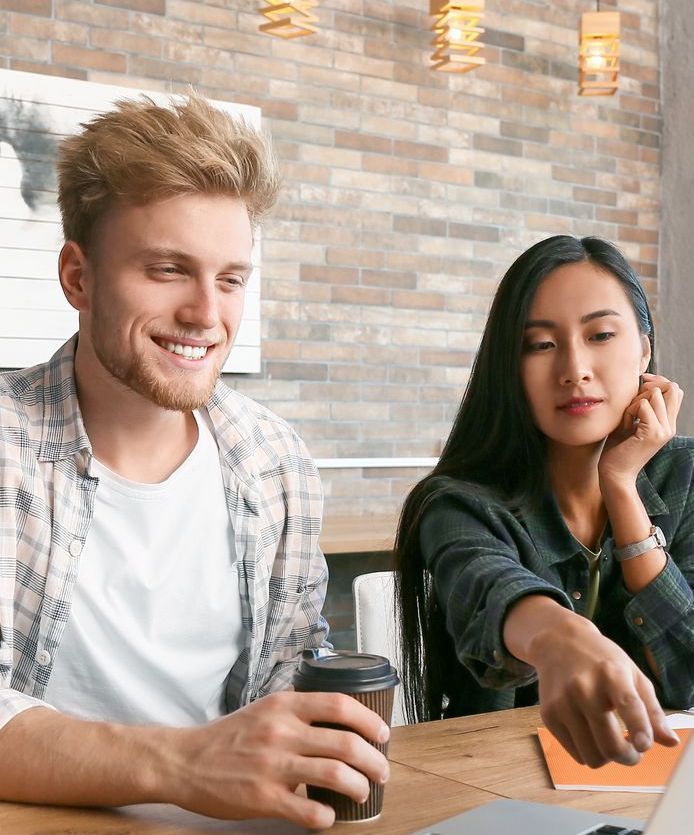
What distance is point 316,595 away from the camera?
169 centimetres

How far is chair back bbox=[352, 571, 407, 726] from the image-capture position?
1.75 m

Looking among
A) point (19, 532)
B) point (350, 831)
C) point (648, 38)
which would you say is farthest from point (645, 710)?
point (648, 38)

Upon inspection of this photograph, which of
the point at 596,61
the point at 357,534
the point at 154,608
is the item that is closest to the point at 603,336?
the point at 154,608

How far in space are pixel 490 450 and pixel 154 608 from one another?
22.4 inches

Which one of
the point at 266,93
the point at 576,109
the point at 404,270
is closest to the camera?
the point at 266,93

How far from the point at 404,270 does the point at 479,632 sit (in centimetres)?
329

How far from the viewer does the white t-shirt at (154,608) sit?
1.46 meters

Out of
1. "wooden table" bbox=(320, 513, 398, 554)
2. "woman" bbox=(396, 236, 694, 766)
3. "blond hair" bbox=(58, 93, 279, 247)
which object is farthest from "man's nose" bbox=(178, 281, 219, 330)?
"wooden table" bbox=(320, 513, 398, 554)

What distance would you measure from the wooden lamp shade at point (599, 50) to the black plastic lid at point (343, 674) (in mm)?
3787

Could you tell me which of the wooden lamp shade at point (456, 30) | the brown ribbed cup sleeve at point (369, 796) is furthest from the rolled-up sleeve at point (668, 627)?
the wooden lamp shade at point (456, 30)

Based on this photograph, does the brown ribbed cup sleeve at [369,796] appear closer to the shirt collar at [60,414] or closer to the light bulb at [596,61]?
the shirt collar at [60,414]

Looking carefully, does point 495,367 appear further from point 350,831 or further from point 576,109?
point 576,109

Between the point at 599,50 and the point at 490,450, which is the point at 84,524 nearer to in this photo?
the point at 490,450

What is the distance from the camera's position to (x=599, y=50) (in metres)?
Answer: 4.26
